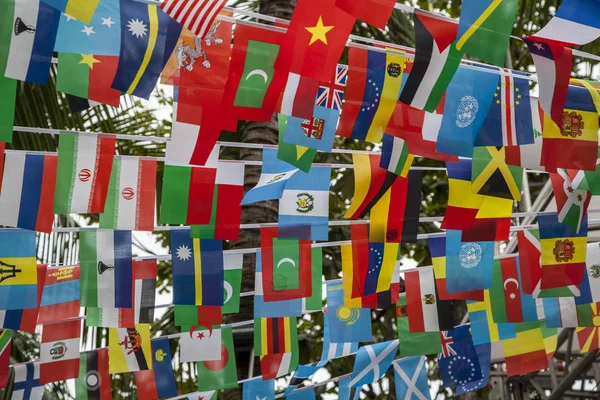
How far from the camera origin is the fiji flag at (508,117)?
391 centimetres

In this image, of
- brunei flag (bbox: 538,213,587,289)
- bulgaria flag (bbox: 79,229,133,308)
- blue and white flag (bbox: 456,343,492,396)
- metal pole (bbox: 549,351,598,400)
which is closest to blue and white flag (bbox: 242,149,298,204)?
bulgaria flag (bbox: 79,229,133,308)

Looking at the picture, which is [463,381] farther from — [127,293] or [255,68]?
[255,68]

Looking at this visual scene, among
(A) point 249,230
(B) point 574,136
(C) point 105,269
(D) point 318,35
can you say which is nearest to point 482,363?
(A) point 249,230

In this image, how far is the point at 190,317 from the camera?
179 inches

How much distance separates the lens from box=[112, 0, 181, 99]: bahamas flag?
11.1ft

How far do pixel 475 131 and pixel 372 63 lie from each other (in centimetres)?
59

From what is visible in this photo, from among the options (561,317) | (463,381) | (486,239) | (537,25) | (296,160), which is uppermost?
(537,25)

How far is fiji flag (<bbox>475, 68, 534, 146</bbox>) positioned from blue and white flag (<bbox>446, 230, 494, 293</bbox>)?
1069 mm

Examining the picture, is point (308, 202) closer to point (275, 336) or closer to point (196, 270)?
point (196, 270)

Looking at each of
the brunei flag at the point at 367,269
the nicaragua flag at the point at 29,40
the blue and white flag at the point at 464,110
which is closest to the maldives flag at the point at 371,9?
the blue and white flag at the point at 464,110

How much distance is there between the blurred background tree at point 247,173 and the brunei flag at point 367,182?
52.9 inches

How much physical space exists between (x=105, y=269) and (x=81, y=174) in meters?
0.67

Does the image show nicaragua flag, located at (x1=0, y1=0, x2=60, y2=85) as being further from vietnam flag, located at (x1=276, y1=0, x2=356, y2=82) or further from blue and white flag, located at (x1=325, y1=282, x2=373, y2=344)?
blue and white flag, located at (x1=325, y1=282, x2=373, y2=344)

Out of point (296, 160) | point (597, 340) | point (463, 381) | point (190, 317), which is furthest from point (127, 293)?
point (597, 340)
